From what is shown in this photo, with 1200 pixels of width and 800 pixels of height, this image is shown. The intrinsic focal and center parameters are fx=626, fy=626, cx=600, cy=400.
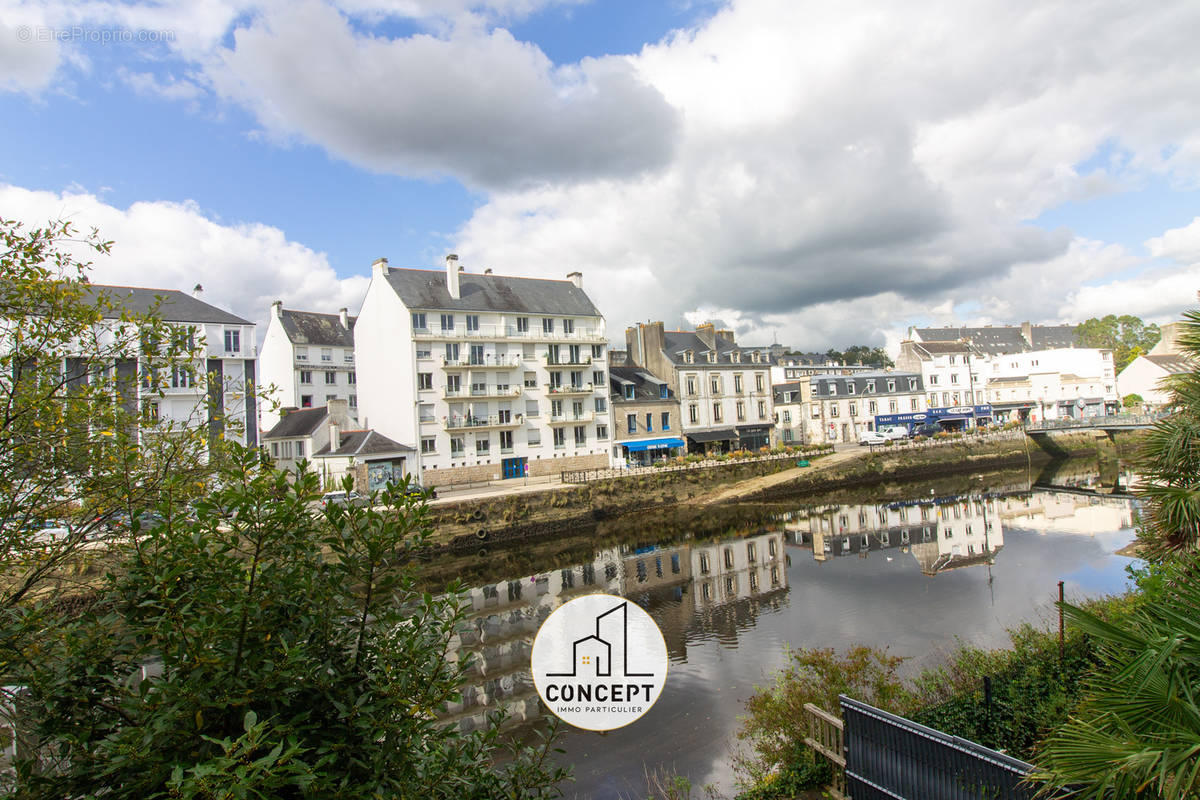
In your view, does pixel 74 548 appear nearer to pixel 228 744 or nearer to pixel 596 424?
→ pixel 228 744

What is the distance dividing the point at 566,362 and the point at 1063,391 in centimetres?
5603

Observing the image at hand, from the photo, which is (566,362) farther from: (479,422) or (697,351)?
(697,351)

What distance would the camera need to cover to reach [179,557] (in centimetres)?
298

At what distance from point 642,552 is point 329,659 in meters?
25.2

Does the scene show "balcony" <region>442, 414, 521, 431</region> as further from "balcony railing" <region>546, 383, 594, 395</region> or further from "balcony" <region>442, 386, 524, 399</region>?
"balcony railing" <region>546, 383, 594, 395</region>

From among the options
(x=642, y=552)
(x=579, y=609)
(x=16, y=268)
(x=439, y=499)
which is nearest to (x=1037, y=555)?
(x=642, y=552)

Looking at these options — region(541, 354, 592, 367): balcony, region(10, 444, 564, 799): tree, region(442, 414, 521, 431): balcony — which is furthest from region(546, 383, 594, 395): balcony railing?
region(10, 444, 564, 799): tree

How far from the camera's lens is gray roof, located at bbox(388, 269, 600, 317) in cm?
3909

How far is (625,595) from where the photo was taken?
68.3ft

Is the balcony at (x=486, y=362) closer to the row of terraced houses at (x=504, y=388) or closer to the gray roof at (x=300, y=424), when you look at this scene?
the row of terraced houses at (x=504, y=388)

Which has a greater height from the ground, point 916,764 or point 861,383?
point 861,383

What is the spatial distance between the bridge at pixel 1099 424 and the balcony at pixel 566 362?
38531 mm

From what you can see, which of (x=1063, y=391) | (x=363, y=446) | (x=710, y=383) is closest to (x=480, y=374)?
(x=363, y=446)

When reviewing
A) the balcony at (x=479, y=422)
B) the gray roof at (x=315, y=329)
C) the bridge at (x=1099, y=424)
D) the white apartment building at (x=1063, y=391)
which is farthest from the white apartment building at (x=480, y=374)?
the white apartment building at (x=1063, y=391)
